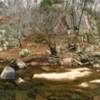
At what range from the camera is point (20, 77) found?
22219 mm

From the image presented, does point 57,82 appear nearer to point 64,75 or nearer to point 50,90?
point 64,75

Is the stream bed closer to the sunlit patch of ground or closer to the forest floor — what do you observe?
the forest floor

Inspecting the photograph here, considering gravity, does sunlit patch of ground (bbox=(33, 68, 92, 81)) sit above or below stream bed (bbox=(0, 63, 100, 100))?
below

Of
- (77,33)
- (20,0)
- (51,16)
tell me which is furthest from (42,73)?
(20,0)

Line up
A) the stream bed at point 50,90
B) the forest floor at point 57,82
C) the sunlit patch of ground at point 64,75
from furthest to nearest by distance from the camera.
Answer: the sunlit patch of ground at point 64,75 < the forest floor at point 57,82 < the stream bed at point 50,90

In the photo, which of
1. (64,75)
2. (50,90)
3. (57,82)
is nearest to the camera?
(50,90)

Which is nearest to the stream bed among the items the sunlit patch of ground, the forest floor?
the forest floor

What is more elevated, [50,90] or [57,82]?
[50,90]

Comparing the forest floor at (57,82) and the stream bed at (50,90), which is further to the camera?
the forest floor at (57,82)

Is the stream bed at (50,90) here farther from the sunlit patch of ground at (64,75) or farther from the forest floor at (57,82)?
the sunlit patch of ground at (64,75)

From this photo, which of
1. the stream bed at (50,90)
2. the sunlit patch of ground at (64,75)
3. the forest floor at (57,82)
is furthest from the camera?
the sunlit patch of ground at (64,75)

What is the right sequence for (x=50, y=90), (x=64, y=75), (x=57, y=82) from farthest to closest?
(x=64, y=75), (x=57, y=82), (x=50, y=90)

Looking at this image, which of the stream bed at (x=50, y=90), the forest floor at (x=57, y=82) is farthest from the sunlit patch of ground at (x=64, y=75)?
the stream bed at (x=50, y=90)

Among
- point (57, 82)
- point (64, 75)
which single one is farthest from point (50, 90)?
point (64, 75)
